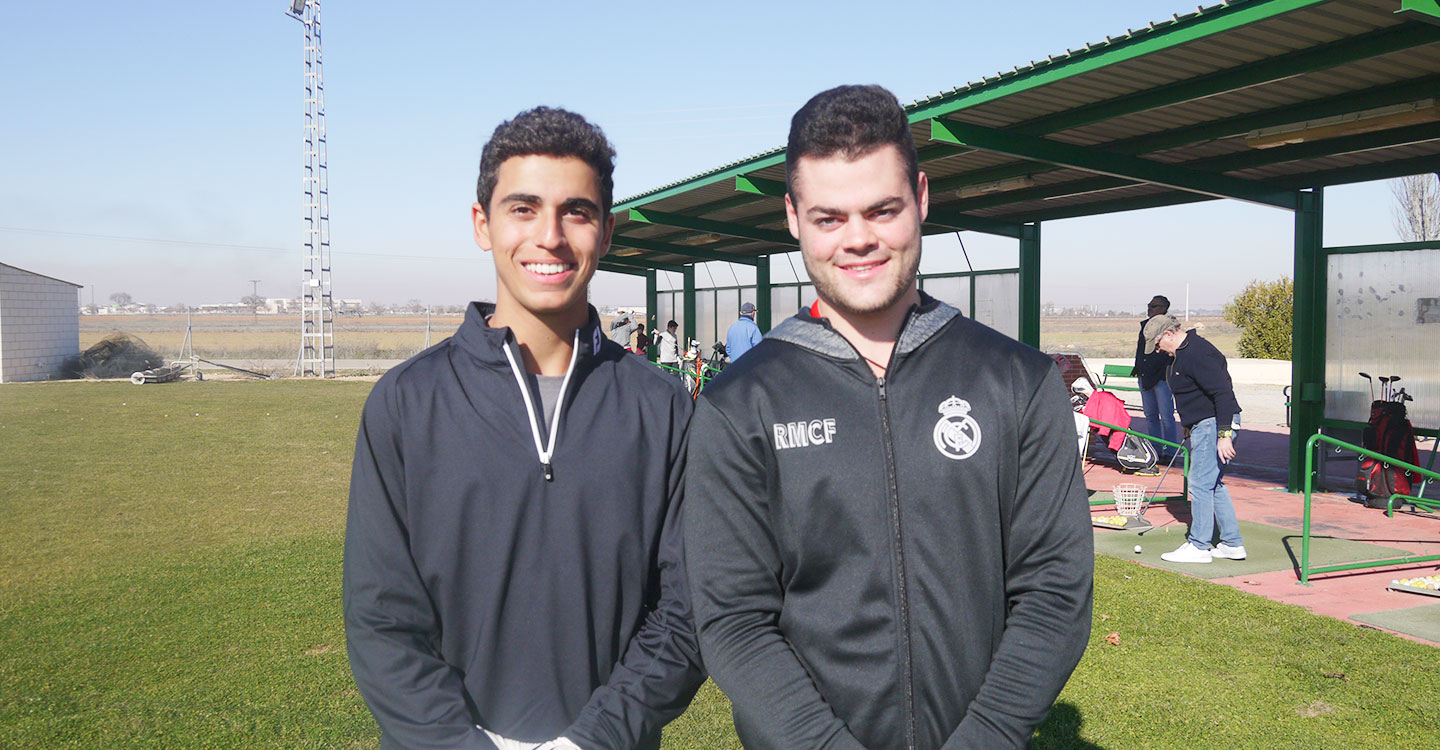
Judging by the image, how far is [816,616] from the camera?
1.85 metres

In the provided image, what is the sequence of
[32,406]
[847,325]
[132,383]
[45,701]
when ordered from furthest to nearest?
1. [132,383]
2. [32,406]
3. [45,701]
4. [847,325]

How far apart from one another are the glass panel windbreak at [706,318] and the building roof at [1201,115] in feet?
33.8

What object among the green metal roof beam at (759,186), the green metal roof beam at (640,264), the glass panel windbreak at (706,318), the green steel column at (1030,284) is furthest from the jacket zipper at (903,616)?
the green metal roof beam at (640,264)

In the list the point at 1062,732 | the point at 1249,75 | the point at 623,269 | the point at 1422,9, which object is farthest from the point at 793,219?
the point at 623,269

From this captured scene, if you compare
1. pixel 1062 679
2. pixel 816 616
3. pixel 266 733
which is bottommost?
pixel 266 733

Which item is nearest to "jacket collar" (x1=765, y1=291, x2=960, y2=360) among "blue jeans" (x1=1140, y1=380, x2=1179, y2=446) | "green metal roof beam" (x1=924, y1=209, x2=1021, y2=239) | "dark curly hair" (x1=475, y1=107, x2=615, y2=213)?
"dark curly hair" (x1=475, y1=107, x2=615, y2=213)

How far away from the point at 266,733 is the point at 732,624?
10.9 ft

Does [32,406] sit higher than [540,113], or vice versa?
[540,113]

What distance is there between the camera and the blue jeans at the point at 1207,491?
Result: 727cm

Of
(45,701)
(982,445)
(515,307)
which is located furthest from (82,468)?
(982,445)

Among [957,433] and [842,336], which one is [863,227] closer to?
[842,336]

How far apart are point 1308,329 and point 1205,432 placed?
4710 millimetres

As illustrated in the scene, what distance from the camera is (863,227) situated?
6.17ft

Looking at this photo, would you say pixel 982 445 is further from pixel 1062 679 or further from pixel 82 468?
pixel 82 468
